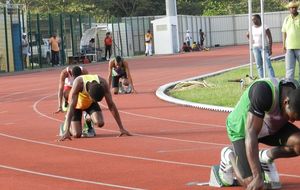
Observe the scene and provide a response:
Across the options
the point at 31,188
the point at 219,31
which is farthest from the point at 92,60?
the point at 31,188

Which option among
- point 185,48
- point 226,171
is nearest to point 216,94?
point 226,171

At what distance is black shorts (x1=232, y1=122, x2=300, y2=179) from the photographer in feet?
24.7

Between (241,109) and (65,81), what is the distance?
8.88m

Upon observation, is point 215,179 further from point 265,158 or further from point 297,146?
point 297,146

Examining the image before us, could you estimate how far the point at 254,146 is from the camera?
22.7 feet

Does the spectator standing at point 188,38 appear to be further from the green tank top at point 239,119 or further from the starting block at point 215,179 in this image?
the green tank top at point 239,119

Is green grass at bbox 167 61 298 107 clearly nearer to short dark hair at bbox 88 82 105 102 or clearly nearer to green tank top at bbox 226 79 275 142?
short dark hair at bbox 88 82 105 102

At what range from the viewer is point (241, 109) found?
24.4 ft

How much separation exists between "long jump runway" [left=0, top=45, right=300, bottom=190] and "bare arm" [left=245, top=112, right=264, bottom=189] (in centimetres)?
134

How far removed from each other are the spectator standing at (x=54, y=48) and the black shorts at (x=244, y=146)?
34797mm

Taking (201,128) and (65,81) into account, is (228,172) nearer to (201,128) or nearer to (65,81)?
(201,128)

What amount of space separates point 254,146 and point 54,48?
118 ft

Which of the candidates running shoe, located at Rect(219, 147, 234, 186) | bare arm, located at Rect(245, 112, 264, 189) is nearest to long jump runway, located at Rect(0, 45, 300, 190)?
running shoe, located at Rect(219, 147, 234, 186)

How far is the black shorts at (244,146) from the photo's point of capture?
754cm
